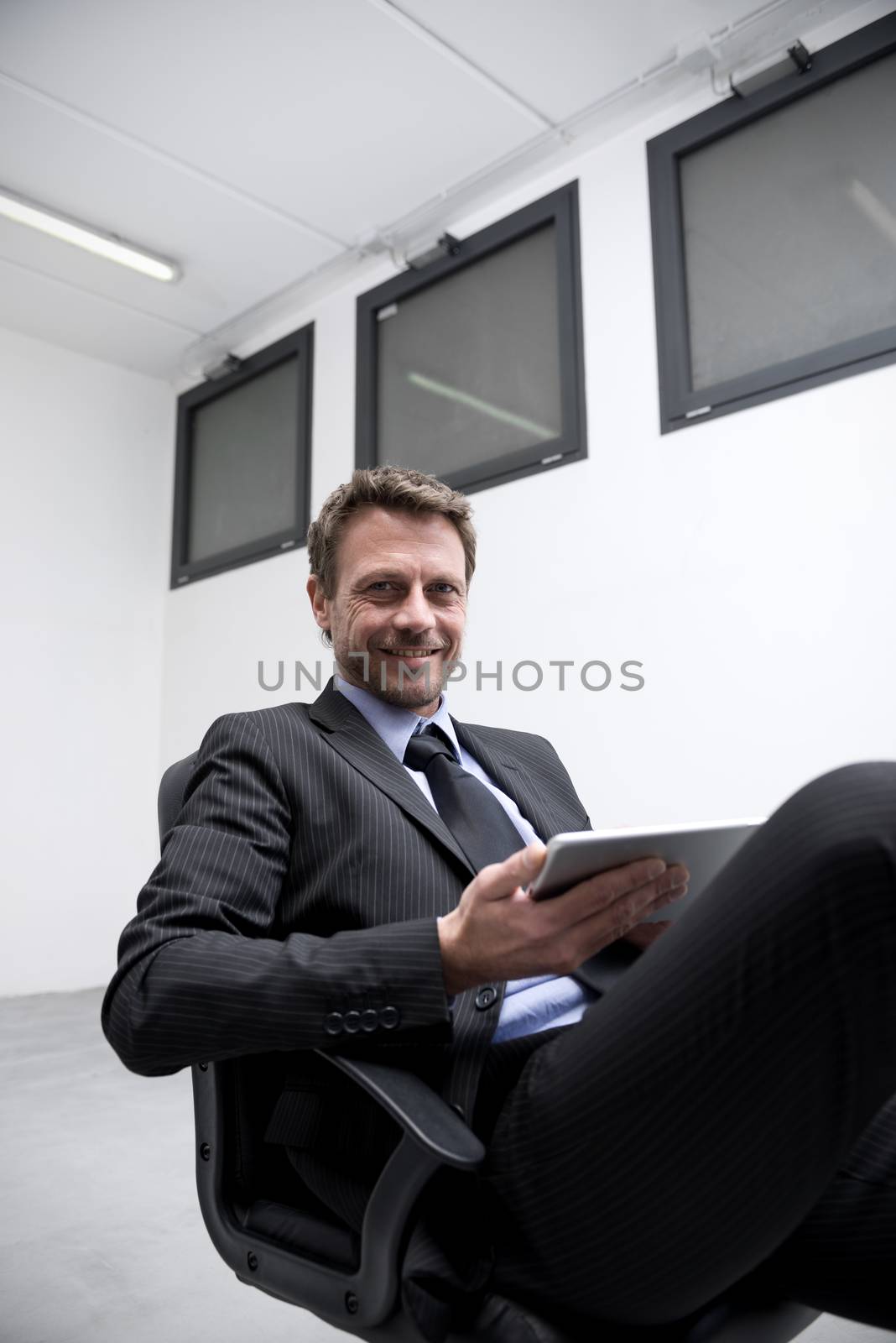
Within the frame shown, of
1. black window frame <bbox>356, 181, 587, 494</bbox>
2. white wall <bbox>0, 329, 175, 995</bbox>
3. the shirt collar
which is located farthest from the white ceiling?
the shirt collar

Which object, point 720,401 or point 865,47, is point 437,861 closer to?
point 720,401

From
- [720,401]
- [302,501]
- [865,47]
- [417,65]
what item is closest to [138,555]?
[302,501]

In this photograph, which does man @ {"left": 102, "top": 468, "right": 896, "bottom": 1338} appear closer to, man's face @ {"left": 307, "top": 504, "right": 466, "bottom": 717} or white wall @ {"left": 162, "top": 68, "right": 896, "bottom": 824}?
man's face @ {"left": 307, "top": 504, "right": 466, "bottom": 717}

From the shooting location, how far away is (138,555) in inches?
213

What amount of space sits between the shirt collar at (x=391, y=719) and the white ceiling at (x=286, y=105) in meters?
2.62

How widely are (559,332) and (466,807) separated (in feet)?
9.17

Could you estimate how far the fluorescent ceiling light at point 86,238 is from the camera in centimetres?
401

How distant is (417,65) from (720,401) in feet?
4.96

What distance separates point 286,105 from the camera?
3.49 m

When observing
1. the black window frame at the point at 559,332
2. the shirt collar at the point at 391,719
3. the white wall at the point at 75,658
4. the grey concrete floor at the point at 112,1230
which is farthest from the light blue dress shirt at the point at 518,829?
the white wall at the point at 75,658

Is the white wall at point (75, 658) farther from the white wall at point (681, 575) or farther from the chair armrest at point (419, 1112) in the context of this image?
the chair armrest at point (419, 1112)

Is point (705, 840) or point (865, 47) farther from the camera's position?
point (865, 47)

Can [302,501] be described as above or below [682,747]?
above

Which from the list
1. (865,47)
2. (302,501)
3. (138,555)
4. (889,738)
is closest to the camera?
(889,738)
